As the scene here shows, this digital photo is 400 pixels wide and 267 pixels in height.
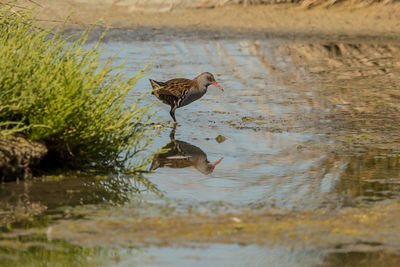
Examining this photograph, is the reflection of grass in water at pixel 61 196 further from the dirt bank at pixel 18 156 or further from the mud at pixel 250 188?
the dirt bank at pixel 18 156

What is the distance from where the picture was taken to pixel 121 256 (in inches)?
221

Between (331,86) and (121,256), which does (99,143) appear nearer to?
(121,256)

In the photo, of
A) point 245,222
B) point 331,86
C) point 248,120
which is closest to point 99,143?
point 245,222

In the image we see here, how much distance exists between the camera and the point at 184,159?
8898 millimetres

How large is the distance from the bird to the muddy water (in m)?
0.30

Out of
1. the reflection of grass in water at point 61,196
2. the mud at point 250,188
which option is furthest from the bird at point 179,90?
the reflection of grass in water at point 61,196

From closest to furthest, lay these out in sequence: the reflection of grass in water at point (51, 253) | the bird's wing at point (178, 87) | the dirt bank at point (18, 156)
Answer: the reflection of grass in water at point (51, 253)
the dirt bank at point (18, 156)
the bird's wing at point (178, 87)

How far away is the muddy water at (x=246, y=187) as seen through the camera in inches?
226

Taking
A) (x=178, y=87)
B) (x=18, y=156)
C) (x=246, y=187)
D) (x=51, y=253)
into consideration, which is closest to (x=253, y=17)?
(x=178, y=87)

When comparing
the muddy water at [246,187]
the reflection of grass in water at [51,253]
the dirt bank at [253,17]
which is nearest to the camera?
the reflection of grass in water at [51,253]

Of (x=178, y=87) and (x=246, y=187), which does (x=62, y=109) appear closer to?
(x=246, y=187)

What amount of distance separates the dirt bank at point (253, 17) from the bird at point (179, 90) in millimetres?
8157

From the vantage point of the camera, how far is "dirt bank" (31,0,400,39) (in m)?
19.5

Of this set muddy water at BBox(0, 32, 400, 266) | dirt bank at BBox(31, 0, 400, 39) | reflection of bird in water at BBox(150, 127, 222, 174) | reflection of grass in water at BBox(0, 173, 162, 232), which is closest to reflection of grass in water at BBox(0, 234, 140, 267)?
muddy water at BBox(0, 32, 400, 266)
